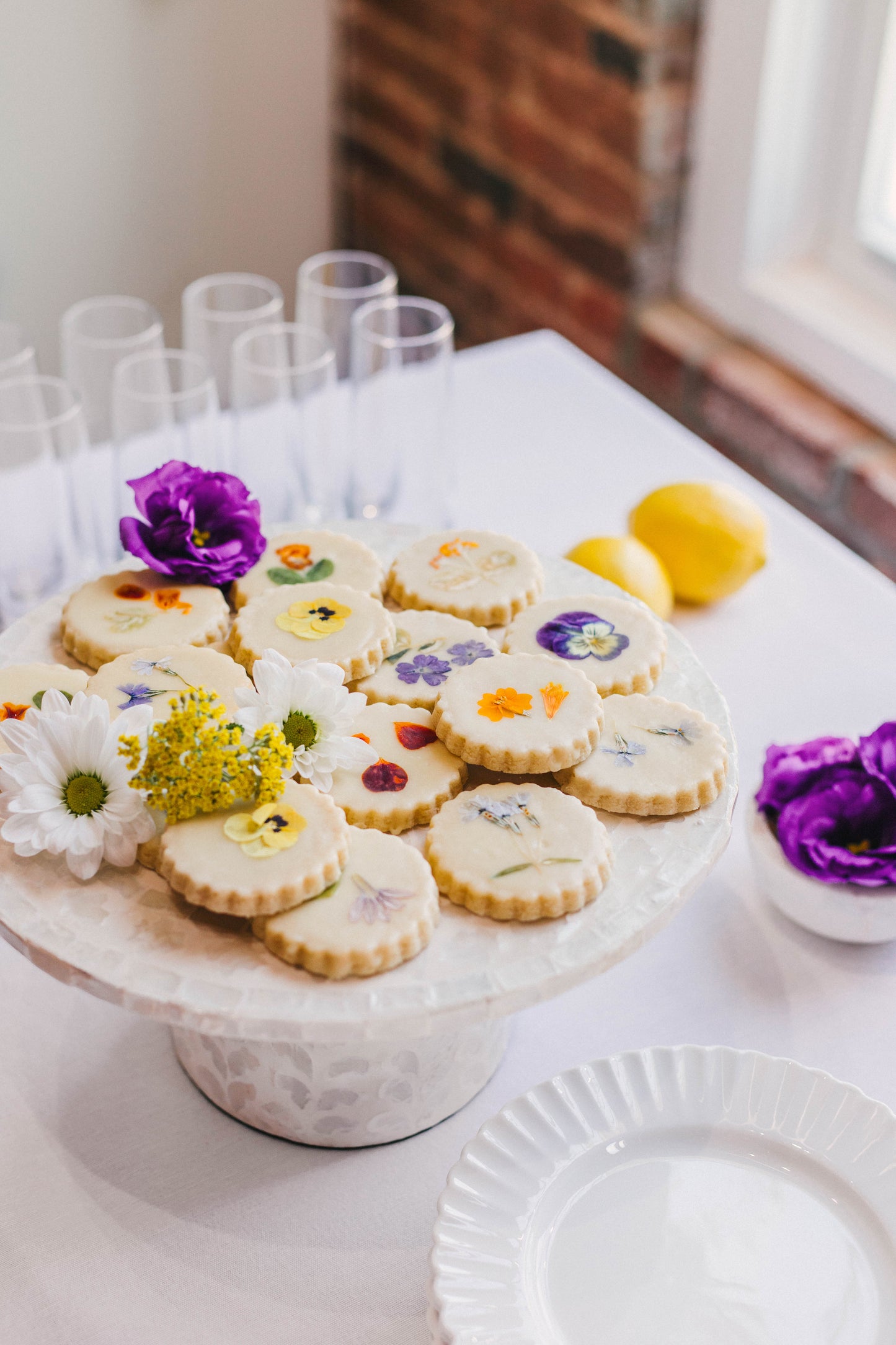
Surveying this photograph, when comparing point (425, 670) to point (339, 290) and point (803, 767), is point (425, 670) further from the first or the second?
point (339, 290)

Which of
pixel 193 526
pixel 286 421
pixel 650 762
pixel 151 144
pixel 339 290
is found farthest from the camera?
pixel 151 144

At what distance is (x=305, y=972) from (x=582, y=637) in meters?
0.29

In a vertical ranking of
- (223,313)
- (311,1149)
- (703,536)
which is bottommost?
(311,1149)

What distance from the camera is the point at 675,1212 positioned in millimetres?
663

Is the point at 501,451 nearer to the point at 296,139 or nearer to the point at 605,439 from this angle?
the point at 605,439

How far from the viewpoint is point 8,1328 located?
2.23 ft

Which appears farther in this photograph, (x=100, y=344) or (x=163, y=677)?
(x=100, y=344)

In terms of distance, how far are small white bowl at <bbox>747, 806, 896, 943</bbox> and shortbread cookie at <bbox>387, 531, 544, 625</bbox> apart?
0.23 meters

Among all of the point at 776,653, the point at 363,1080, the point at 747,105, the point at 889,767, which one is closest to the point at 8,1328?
the point at 363,1080

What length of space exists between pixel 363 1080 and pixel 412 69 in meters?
2.05

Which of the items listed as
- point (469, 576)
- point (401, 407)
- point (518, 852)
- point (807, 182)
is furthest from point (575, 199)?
point (518, 852)

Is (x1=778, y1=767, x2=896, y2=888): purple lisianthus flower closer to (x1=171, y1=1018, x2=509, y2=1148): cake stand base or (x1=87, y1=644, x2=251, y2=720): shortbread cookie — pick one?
(x1=171, y1=1018, x2=509, y2=1148): cake stand base

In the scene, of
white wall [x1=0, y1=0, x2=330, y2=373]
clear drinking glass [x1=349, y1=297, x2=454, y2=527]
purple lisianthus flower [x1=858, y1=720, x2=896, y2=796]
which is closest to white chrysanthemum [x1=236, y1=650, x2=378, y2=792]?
purple lisianthus flower [x1=858, y1=720, x2=896, y2=796]

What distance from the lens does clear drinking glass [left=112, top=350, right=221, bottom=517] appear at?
3.39 feet
